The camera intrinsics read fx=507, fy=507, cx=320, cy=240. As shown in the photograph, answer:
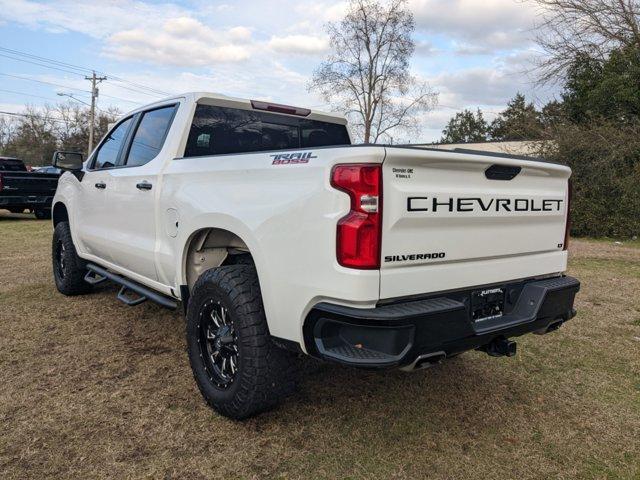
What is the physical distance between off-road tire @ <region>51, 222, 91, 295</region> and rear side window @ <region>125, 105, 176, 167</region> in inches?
67.4

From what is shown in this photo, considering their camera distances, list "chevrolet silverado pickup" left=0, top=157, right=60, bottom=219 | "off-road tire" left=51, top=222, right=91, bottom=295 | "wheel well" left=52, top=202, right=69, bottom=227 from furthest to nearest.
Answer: "chevrolet silverado pickup" left=0, top=157, right=60, bottom=219, "wheel well" left=52, top=202, right=69, bottom=227, "off-road tire" left=51, top=222, right=91, bottom=295

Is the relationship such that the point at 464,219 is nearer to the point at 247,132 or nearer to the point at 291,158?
the point at 291,158

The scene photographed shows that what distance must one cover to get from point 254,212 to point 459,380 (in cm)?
204

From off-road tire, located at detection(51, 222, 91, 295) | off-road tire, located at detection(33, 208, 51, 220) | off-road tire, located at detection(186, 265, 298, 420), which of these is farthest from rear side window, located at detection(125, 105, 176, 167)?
off-road tire, located at detection(33, 208, 51, 220)

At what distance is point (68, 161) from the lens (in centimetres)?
511

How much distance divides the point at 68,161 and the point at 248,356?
3530mm

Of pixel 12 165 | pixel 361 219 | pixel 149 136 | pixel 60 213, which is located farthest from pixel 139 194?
pixel 12 165

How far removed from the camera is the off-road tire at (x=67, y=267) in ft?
18.0

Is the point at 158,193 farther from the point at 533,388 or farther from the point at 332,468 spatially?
the point at 533,388

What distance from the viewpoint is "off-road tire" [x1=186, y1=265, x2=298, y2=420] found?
269 cm

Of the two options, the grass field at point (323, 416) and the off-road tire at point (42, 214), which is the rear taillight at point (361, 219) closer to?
the grass field at point (323, 416)

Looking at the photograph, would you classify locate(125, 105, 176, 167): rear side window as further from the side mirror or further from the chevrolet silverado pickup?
the chevrolet silverado pickup

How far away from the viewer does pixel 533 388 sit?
3.60 metres

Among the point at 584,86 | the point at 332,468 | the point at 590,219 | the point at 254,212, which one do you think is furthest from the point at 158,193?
the point at 584,86
